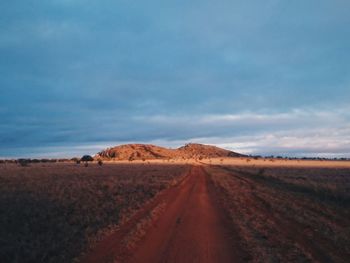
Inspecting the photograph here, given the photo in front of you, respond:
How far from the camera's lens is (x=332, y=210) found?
1908 centimetres

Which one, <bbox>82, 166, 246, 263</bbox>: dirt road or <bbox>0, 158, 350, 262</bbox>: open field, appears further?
<bbox>0, 158, 350, 262</bbox>: open field

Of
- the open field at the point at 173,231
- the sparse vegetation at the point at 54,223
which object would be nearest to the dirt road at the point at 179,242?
the open field at the point at 173,231

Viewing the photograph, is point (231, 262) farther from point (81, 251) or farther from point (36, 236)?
point (36, 236)

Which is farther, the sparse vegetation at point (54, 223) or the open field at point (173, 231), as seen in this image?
the sparse vegetation at point (54, 223)

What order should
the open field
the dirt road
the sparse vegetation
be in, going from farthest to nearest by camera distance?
the sparse vegetation
the open field
the dirt road

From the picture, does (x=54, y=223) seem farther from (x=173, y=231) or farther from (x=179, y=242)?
(x=179, y=242)

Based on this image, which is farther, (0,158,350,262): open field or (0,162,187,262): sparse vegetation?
(0,162,187,262): sparse vegetation

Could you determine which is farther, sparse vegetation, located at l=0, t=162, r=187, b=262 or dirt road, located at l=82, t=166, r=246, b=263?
→ sparse vegetation, located at l=0, t=162, r=187, b=262

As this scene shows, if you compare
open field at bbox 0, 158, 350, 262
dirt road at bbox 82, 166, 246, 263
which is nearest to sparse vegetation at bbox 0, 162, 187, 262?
open field at bbox 0, 158, 350, 262

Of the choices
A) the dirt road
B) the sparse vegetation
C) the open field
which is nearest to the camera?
the dirt road

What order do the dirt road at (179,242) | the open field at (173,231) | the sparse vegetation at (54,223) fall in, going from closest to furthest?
the dirt road at (179,242) < the open field at (173,231) < the sparse vegetation at (54,223)

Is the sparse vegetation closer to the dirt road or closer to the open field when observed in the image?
the open field

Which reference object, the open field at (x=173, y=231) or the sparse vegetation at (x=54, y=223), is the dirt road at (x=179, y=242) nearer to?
the open field at (x=173, y=231)

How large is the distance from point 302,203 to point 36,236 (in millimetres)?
13441
